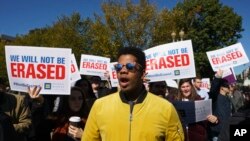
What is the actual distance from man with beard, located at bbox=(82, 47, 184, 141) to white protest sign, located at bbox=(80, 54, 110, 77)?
23.1 feet

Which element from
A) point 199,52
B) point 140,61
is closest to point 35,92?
point 140,61

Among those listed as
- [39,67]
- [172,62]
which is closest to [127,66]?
[39,67]

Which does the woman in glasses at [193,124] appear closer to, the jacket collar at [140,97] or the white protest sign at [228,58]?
the jacket collar at [140,97]

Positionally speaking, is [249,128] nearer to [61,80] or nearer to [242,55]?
[61,80]

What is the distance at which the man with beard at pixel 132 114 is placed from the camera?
3.19 metres

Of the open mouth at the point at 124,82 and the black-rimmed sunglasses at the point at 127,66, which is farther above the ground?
the black-rimmed sunglasses at the point at 127,66

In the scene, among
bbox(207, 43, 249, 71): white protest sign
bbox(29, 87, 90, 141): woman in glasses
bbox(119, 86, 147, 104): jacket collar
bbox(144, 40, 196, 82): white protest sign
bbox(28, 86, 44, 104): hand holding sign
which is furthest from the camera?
bbox(207, 43, 249, 71): white protest sign

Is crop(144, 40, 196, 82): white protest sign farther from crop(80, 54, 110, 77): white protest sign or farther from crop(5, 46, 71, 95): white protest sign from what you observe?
crop(80, 54, 110, 77): white protest sign

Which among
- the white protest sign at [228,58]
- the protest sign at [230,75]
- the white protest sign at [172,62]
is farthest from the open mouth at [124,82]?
the protest sign at [230,75]

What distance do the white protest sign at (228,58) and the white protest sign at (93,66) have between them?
2.66 meters

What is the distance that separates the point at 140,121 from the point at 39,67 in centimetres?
337

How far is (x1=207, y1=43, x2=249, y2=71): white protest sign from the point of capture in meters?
9.70

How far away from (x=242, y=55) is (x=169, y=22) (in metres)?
22.5

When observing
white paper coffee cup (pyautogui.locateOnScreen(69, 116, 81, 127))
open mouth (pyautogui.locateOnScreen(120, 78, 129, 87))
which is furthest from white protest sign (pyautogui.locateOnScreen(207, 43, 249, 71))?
open mouth (pyautogui.locateOnScreen(120, 78, 129, 87))
